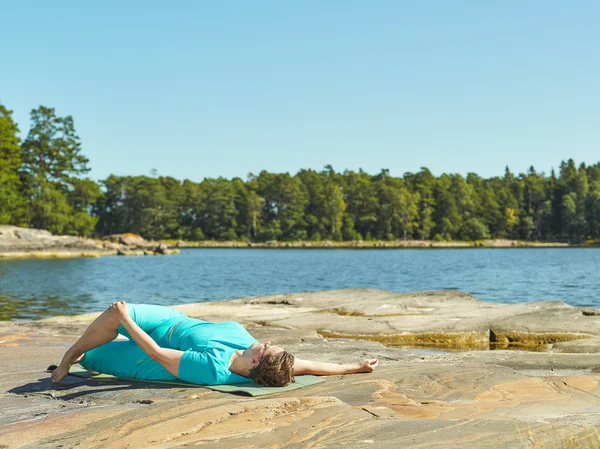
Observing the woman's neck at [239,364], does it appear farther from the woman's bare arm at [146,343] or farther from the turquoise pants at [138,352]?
the turquoise pants at [138,352]

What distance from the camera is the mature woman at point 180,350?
19.7 feet

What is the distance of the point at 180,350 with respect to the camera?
6254 mm

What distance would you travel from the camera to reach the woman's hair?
5953 mm

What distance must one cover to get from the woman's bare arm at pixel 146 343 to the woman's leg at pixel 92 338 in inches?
4.5

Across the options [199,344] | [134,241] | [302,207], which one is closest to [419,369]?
[199,344]

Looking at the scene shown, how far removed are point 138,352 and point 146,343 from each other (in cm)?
61

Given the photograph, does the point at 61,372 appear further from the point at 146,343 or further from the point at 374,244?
the point at 374,244

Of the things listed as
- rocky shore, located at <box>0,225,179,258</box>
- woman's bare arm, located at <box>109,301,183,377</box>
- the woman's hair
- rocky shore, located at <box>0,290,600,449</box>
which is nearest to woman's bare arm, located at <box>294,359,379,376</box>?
rocky shore, located at <box>0,290,600,449</box>

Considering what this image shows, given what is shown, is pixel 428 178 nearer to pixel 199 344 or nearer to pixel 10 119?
pixel 10 119

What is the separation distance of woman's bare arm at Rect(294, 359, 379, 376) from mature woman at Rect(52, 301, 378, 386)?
0.03 meters

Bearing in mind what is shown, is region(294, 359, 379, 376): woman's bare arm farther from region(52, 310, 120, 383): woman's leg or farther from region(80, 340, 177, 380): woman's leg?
region(52, 310, 120, 383): woman's leg

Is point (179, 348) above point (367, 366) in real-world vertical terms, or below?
above

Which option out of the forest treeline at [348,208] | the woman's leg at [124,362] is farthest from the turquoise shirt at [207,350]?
the forest treeline at [348,208]

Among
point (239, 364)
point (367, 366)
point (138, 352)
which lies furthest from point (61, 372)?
point (367, 366)
